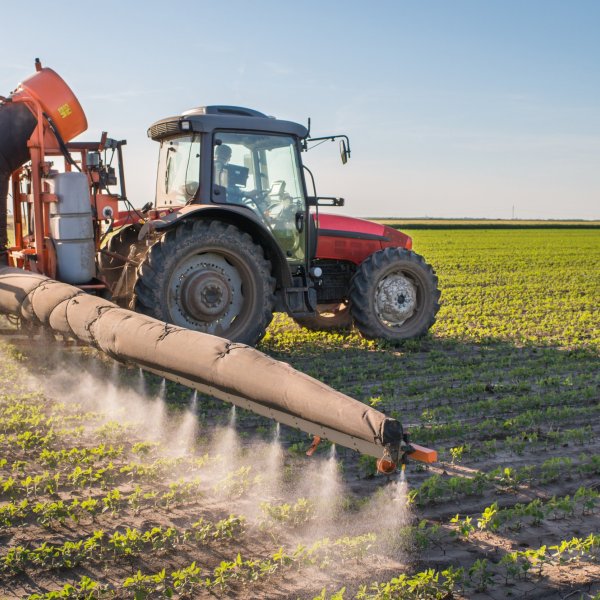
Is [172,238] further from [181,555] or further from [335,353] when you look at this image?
[181,555]

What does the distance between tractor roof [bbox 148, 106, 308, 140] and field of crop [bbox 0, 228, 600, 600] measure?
2.41 metres

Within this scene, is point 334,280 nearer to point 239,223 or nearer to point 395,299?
point 395,299

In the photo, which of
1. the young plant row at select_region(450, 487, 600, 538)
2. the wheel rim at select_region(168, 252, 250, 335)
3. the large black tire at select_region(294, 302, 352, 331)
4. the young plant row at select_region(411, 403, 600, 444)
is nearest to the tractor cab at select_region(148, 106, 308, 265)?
the wheel rim at select_region(168, 252, 250, 335)

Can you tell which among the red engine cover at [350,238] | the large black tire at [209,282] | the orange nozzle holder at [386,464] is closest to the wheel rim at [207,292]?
the large black tire at [209,282]

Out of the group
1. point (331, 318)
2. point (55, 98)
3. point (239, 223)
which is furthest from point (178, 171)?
point (331, 318)

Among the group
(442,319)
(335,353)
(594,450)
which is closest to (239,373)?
(594,450)

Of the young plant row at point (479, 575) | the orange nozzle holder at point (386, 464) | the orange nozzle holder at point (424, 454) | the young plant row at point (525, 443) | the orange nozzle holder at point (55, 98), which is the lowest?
the young plant row at point (479, 575)

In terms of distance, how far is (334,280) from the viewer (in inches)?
369

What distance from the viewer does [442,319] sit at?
1162 centimetres

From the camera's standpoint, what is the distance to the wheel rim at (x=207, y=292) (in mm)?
7336

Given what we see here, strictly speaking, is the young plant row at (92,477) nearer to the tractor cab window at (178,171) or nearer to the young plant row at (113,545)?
the young plant row at (113,545)

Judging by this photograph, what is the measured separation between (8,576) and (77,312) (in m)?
2.92

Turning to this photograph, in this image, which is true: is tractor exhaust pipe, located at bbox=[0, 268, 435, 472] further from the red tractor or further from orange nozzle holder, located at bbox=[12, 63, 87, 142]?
orange nozzle holder, located at bbox=[12, 63, 87, 142]

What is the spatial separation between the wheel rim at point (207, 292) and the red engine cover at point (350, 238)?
5.28 ft
